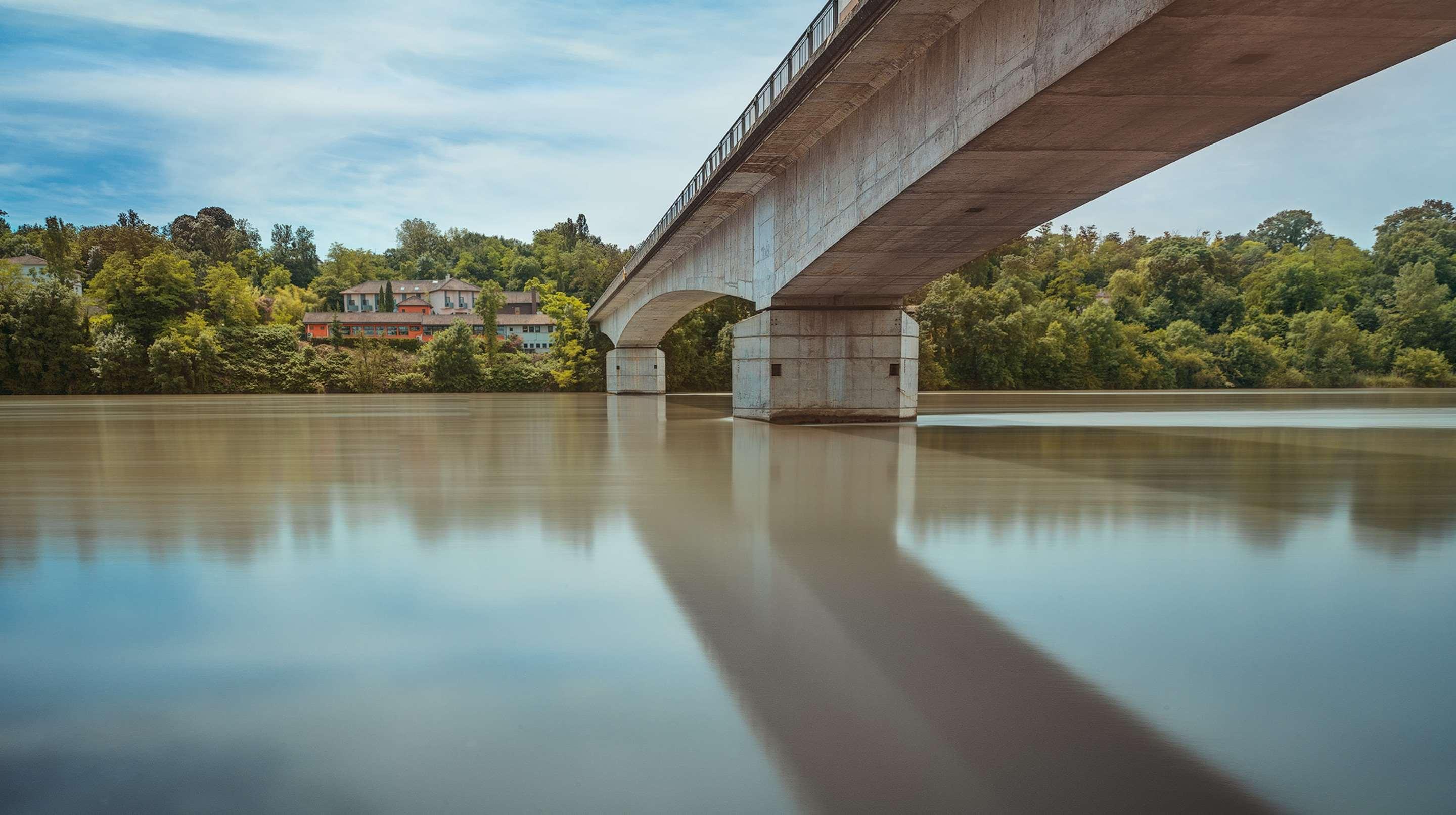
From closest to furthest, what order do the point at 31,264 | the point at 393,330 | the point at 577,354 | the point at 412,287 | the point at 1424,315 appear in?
the point at 577,354 < the point at 1424,315 < the point at 393,330 < the point at 31,264 < the point at 412,287

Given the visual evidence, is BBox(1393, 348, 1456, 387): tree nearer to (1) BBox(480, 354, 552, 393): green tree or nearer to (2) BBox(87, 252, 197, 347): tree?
(1) BBox(480, 354, 552, 393): green tree

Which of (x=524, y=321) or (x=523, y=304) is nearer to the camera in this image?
(x=524, y=321)

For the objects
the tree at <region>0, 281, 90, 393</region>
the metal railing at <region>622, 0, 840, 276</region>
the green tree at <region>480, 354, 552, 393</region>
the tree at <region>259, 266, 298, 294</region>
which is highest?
the tree at <region>259, 266, 298, 294</region>

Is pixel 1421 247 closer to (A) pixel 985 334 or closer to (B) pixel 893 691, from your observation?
(A) pixel 985 334

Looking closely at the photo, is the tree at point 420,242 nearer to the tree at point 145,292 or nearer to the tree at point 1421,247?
the tree at point 145,292

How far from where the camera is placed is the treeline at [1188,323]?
6969cm

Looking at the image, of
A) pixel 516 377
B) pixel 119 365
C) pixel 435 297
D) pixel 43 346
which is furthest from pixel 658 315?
Answer: pixel 435 297

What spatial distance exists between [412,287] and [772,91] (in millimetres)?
114579

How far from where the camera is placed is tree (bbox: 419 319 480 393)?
7062 centimetres

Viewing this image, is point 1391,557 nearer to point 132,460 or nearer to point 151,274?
point 132,460

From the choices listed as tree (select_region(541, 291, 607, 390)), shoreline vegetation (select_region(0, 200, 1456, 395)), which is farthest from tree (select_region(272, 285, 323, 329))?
tree (select_region(541, 291, 607, 390))

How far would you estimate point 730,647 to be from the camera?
5070mm

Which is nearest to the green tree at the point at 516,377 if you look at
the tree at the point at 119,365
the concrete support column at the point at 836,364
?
the tree at the point at 119,365

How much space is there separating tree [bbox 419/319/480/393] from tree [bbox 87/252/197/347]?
20851mm
